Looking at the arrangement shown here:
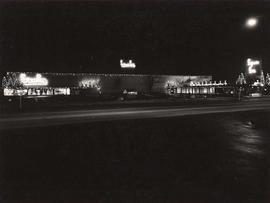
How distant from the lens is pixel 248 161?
360 inches

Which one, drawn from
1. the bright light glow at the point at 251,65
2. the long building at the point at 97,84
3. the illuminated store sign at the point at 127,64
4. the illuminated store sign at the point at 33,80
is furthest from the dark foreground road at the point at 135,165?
the bright light glow at the point at 251,65

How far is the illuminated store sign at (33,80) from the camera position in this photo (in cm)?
3657

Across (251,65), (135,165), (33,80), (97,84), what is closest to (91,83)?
(97,84)

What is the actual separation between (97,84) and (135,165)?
1287 inches

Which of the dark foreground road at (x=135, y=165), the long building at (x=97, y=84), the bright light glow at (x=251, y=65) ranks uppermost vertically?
the bright light glow at (x=251, y=65)

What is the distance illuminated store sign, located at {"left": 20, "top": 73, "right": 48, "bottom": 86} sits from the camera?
36572 millimetres

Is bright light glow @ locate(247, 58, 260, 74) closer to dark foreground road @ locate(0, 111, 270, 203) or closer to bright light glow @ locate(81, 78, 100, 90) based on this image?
bright light glow @ locate(81, 78, 100, 90)

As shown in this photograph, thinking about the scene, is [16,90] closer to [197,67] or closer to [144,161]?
[197,67]

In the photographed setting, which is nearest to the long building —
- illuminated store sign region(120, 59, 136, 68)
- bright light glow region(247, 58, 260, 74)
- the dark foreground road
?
illuminated store sign region(120, 59, 136, 68)

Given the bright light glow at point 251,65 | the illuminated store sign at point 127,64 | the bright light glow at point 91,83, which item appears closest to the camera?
the bright light glow at point 91,83

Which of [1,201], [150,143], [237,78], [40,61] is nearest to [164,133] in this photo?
[150,143]

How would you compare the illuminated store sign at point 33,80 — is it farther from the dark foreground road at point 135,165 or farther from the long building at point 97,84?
Result: the dark foreground road at point 135,165

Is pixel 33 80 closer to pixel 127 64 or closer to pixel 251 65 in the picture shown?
pixel 127 64

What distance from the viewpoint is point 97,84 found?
40.9 m
